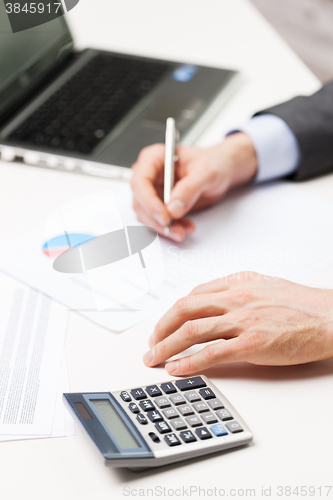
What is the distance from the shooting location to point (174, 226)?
2.47 ft

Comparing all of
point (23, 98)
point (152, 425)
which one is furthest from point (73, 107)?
point (152, 425)

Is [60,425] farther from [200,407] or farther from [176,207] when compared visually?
[176,207]

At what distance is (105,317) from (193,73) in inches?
25.8

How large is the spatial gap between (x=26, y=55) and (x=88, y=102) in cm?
17

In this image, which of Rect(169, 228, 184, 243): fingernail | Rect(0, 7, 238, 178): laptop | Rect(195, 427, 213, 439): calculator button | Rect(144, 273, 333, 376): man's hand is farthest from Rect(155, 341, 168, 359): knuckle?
A: Rect(0, 7, 238, 178): laptop

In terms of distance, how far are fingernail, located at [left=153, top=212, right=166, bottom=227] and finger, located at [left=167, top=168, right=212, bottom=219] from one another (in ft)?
0.06

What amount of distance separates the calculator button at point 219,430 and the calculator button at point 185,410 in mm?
25

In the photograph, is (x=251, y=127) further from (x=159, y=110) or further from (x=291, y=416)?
(x=291, y=416)

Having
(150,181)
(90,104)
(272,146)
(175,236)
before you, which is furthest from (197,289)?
(90,104)

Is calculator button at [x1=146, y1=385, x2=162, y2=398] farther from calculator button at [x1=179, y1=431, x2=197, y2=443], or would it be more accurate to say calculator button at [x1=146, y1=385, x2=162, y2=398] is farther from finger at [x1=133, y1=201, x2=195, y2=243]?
finger at [x1=133, y1=201, x2=195, y2=243]

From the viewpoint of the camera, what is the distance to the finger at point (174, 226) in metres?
0.74

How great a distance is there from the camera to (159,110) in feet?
3.17

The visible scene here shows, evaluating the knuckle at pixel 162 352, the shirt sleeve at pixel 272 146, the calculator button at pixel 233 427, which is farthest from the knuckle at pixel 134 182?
the calculator button at pixel 233 427

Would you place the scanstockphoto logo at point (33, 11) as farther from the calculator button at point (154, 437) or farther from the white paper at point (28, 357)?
the calculator button at point (154, 437)
